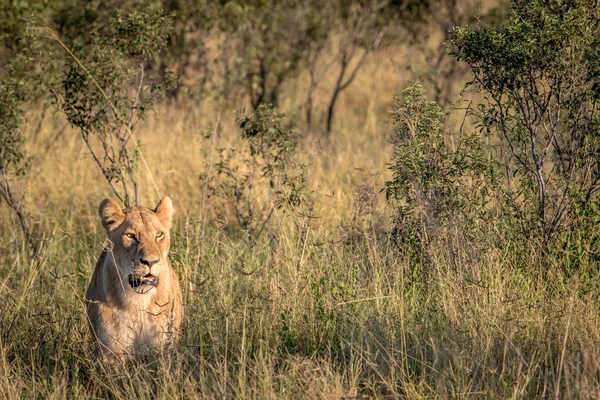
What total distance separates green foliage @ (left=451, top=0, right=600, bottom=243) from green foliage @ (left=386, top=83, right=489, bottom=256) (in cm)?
22

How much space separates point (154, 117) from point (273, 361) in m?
5.77

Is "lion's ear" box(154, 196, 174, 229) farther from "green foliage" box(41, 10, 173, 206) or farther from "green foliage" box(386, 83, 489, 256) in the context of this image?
"green foliage" box(41, 10, 173, 206)

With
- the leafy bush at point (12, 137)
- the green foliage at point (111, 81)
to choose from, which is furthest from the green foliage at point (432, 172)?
the leafy bush at point (12, 137)

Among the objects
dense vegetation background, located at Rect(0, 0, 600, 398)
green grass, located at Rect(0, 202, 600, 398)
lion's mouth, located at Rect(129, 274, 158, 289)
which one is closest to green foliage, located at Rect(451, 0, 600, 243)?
dense vegetation background, located at Rect(0, 0, 600, 398)

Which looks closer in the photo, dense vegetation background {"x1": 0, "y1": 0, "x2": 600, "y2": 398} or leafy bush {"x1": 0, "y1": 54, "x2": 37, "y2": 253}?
dense vegetation background {"x1": 0, "y1": 0, "x2": 600, "y2": 398}

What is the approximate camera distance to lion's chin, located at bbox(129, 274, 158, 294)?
4619 mm

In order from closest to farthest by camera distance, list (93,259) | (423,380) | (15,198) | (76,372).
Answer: (423,380), (76,372), (93,259), (15,198)

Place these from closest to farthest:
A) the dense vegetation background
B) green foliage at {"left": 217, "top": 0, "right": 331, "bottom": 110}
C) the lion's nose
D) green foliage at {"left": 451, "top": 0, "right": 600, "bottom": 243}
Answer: the dense vegetation background, the lion's nose, green foliage at {"left": 451, "top": 0, "right": 600, "bottom": 243}, green foliage at {"left": 217, "top": 0, "right": 331, "bottom": 110}

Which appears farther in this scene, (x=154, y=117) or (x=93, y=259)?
(x=154, y=117)

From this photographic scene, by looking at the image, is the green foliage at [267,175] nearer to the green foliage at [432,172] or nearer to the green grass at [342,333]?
the green grass at [342,333]

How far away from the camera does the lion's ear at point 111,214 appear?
4.84 m

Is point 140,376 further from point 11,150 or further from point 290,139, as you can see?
point 11,150

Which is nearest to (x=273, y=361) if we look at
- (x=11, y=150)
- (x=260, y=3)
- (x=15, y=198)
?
(x=11, y=150)

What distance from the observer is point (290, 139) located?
7.11m
